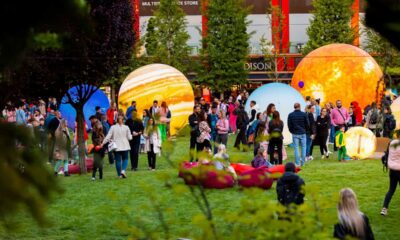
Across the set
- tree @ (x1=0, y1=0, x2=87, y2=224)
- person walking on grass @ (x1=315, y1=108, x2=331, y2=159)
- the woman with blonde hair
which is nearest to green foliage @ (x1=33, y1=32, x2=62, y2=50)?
tree @ (x1=0, y1=0, x2=87, y2=224)

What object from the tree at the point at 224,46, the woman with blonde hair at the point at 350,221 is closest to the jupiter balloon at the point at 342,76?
the tree at the point at 224,46

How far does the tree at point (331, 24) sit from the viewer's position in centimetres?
5331

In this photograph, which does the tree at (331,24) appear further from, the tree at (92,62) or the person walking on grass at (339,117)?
the tree at (92,62)

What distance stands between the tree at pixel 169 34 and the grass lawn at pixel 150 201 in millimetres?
28570

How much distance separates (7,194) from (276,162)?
1940 cm

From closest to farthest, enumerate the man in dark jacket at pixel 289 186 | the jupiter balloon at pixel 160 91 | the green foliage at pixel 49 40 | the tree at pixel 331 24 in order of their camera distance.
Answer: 1. the green foliage at pixel 49 40
2. the man in dark jacket at pixel 289 186
3. the jupiter balloon at pixel 160 91
4. the tree at pixel 331 24

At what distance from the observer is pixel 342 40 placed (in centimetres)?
5306

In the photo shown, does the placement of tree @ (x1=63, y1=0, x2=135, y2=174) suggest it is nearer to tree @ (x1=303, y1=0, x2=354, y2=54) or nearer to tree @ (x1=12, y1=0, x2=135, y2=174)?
tree @ (x1=12, y1=0, x2=135, y2=174)

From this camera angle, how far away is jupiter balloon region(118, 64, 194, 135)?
1299 inches

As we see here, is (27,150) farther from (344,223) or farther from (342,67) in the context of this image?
(342,67)

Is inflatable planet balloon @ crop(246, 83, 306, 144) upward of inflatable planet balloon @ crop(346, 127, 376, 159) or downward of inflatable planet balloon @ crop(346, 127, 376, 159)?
upward

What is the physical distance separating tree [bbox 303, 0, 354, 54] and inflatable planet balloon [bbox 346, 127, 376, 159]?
100.0 ft

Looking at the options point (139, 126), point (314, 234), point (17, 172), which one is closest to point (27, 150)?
point (17, 172)

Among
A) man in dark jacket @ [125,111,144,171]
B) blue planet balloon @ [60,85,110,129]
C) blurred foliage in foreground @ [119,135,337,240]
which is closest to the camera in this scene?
blurred foliage in foreground @ [119,135,337,240]
